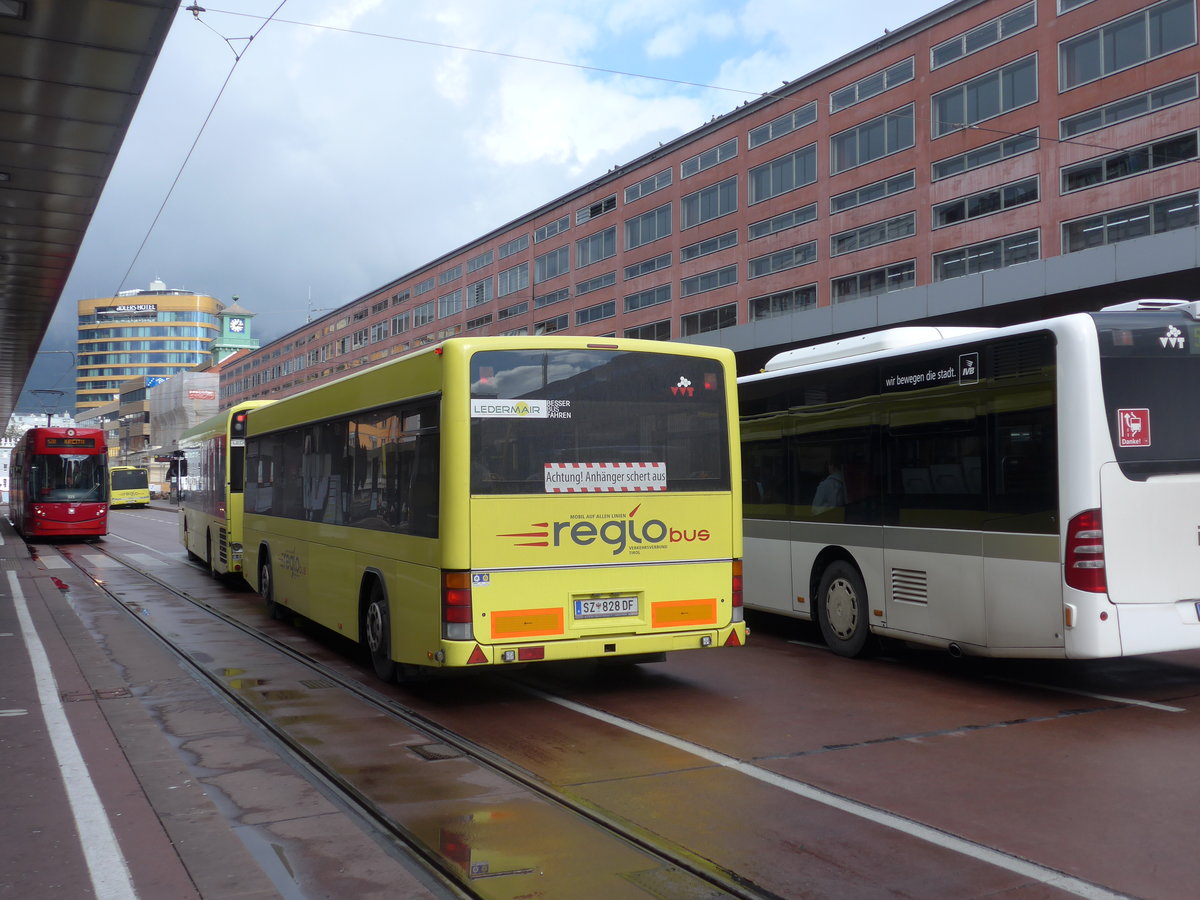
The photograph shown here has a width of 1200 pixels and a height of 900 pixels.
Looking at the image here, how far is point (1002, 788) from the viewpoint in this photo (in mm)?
6031

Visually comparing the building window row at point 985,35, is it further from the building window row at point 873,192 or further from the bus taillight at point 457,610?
the bus taillight at point 457,610

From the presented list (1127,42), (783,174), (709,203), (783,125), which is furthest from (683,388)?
(709,203)

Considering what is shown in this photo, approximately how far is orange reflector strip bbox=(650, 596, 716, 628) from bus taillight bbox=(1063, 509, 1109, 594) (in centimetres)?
265

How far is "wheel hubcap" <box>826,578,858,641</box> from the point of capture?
1055 centimetres

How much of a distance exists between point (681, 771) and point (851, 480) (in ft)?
15.5

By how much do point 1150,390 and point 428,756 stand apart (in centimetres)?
582

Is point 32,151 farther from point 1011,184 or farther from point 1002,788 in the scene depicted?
point 1011,184

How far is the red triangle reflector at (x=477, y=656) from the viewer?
25.8ft

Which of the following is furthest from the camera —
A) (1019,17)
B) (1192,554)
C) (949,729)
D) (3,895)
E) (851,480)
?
(1019,17)

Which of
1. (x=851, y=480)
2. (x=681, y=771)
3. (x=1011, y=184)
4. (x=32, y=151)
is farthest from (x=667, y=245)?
(x=681, y=771)

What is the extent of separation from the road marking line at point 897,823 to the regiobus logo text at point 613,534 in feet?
4.48

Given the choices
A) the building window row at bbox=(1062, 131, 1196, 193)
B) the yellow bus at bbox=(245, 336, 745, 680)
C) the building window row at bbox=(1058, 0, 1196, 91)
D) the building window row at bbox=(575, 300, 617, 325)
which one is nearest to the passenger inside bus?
the yellow bus at bbox=(245, 336, 745, 680)

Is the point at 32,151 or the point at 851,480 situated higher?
the point at 32,151

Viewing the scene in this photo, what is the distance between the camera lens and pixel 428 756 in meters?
6.93
